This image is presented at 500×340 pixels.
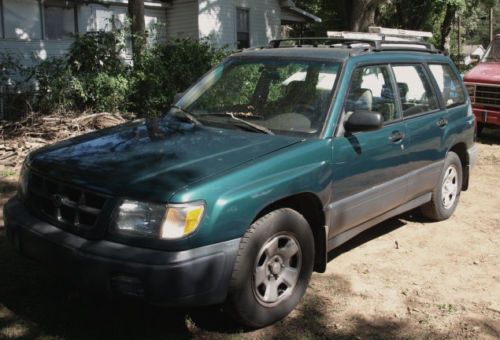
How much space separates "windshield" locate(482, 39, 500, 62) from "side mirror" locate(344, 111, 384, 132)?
8758 millimetres

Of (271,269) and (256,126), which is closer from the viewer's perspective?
(271,269)

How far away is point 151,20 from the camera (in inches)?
714

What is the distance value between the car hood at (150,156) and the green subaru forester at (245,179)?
0.04ft

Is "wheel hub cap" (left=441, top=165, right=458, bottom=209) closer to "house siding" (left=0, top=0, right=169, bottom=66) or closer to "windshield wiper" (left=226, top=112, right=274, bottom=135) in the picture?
"windshield wiper" (left=226, top=112, right=274, bottom=135)

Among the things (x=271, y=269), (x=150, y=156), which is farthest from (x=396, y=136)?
(x=150, y=156)

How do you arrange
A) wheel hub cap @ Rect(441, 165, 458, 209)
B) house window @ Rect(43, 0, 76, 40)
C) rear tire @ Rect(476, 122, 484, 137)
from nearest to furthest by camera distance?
wheel hub cap @ Rect(441, 165, 458, 209) → rear tire @ Rect(476, 122, 484, 137) → house window @ Rect(43, 0, 76, 40)

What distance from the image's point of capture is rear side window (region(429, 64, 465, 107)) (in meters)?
5.54

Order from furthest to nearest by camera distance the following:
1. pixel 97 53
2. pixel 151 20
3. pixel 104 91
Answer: pixel 151 20 → pixel 97 53 → pixel 104 91

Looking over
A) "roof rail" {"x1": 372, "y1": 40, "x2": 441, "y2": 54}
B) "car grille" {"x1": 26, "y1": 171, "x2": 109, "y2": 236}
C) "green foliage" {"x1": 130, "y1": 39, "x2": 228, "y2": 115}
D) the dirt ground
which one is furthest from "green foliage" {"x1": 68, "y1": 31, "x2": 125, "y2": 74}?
"car grille" {"x1": 26, "y1": 171, "x2": 109, "y2": 236}

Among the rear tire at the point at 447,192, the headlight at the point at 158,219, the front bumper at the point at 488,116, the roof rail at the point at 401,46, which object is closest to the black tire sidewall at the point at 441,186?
the rear tire at the point at 447,192

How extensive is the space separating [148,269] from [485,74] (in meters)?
9.88

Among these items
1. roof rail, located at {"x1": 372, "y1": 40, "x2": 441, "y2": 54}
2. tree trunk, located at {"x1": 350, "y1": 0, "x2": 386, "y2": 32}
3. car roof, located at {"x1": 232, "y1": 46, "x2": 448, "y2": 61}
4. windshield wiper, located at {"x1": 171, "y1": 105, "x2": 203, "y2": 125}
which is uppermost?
tree trunk, located at {"x1": 350, "y1": 0, "x2": 386, "y2": 32}

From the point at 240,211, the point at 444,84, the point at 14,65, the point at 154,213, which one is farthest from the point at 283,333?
the point at 14,65

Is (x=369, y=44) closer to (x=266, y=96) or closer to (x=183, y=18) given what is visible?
(x=266, y=96)
